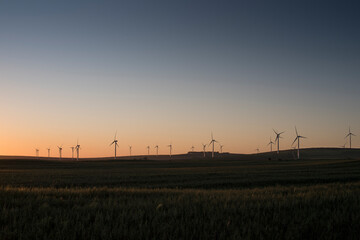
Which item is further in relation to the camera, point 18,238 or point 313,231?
point 313,231

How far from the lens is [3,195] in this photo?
11172 mm

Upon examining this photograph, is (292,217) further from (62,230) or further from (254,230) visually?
(62,230)

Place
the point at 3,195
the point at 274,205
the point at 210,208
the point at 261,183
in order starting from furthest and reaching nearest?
the point at 261,183
the point at 3,195
the point at 274,205
the point at 210,208

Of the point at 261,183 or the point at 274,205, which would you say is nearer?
the point at 274,205

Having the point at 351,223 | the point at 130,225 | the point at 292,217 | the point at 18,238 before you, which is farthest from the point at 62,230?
the point at 351,223

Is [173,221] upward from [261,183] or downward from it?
upward

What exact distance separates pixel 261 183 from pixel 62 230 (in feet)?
85.6

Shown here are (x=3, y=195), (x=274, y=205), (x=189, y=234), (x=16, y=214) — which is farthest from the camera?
(x=3, y=195)

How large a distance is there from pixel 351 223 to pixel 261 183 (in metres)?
22.3

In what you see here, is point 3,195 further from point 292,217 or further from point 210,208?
point 292,217

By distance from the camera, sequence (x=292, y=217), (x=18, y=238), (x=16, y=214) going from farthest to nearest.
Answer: (x=292, y=217) < (x=16, y=214) < (x=18, y=238)

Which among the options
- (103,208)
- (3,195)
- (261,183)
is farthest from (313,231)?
(261,183)

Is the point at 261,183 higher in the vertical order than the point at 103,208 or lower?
lower

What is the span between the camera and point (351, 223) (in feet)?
26.9
